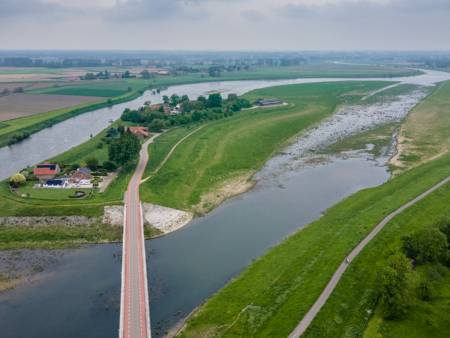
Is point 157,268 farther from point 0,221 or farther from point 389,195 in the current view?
point 389,195

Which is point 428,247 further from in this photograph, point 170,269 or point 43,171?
point 43,171

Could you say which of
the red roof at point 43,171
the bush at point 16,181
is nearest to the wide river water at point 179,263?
the bush at point 16,181

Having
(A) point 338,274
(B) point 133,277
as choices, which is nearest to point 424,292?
(A) point 338,274

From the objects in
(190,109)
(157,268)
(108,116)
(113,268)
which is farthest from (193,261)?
(108,116)

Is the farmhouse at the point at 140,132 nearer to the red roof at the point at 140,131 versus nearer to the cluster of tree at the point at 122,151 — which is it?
the red roof at the point at 140,131

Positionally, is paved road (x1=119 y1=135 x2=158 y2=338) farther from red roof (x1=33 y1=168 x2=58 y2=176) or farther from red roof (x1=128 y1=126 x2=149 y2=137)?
red roof (x1=128 y1=126 x2=149 y2=137)
